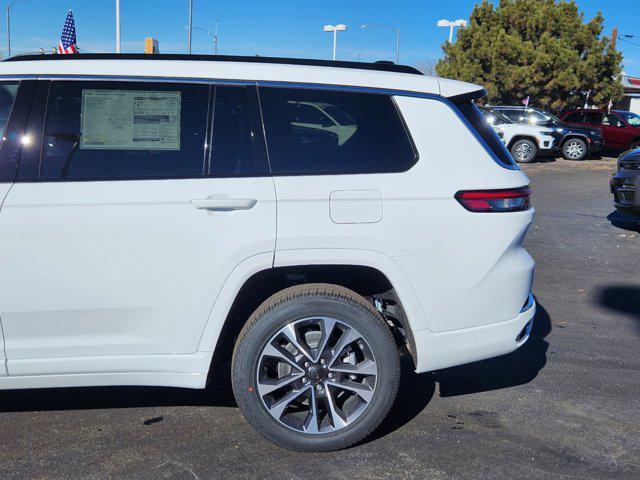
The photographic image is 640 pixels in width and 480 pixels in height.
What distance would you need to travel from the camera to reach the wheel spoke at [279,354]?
3373 millimetres

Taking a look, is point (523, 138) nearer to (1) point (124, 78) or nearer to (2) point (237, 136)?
(2) point (237, 136)

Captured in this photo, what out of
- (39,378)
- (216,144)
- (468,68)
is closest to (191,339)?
(39,378)

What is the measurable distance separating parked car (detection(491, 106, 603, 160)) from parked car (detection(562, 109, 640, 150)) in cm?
124

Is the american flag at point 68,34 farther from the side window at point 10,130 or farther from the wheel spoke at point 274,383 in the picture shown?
the wheel spoke at point 274,383

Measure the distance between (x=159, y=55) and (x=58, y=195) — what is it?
0.87m

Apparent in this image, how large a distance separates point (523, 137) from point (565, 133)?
1693 millimetres

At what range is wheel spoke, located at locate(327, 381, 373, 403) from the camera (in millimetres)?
3477

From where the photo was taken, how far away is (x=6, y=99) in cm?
338

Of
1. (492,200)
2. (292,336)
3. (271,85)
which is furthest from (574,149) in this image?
(292,336)

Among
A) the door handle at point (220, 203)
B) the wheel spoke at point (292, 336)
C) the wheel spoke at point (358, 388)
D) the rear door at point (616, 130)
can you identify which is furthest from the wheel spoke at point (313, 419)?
the rear door at point (616, 130)

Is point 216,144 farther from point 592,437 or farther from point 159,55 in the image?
point 592,437

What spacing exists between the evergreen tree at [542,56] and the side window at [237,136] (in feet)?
103

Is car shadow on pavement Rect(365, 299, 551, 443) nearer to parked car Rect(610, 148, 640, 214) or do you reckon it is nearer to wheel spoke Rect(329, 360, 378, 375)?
wheel spoke Rect(329, 360, 378, 375)

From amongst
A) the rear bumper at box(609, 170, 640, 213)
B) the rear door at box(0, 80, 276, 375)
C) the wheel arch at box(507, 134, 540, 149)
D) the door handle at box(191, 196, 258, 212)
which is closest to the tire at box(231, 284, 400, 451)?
the rear door at box(0, 80, 276, 375)
